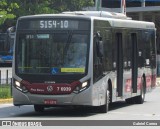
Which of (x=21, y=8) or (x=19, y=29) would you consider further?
(x=21, y=8)

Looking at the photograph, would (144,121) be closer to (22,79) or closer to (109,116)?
(109,116)

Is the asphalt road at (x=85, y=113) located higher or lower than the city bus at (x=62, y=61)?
lower

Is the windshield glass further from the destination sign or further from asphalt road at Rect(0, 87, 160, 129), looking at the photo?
asphalt road at Rect(0, 87, 160, 129)

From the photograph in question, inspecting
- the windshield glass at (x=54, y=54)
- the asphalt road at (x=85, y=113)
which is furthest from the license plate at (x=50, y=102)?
the windshield glass at (x=54, y=54)

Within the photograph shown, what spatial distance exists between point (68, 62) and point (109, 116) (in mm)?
1951

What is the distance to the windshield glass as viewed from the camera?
19.0 metres

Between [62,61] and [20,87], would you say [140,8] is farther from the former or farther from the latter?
[20,87]

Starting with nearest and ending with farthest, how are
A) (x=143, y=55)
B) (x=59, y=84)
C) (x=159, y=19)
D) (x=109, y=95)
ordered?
(x=59, y=84), (x=109, y=95), (x=143, y=55), (x=159, y=19)

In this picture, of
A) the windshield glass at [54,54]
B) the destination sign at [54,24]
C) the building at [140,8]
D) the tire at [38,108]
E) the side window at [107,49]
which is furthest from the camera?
the building at [140,8]

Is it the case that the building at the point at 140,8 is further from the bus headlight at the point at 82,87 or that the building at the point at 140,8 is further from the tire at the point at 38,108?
the bus headlight at the point at 82,87

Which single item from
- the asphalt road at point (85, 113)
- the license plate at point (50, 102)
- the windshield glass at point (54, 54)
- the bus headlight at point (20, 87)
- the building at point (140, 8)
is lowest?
the asphalt road at point (85, 113)

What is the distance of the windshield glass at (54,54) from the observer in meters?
19.0

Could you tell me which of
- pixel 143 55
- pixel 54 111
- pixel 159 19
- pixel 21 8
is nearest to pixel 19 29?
pixel 54 111

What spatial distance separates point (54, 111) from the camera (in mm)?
21203
